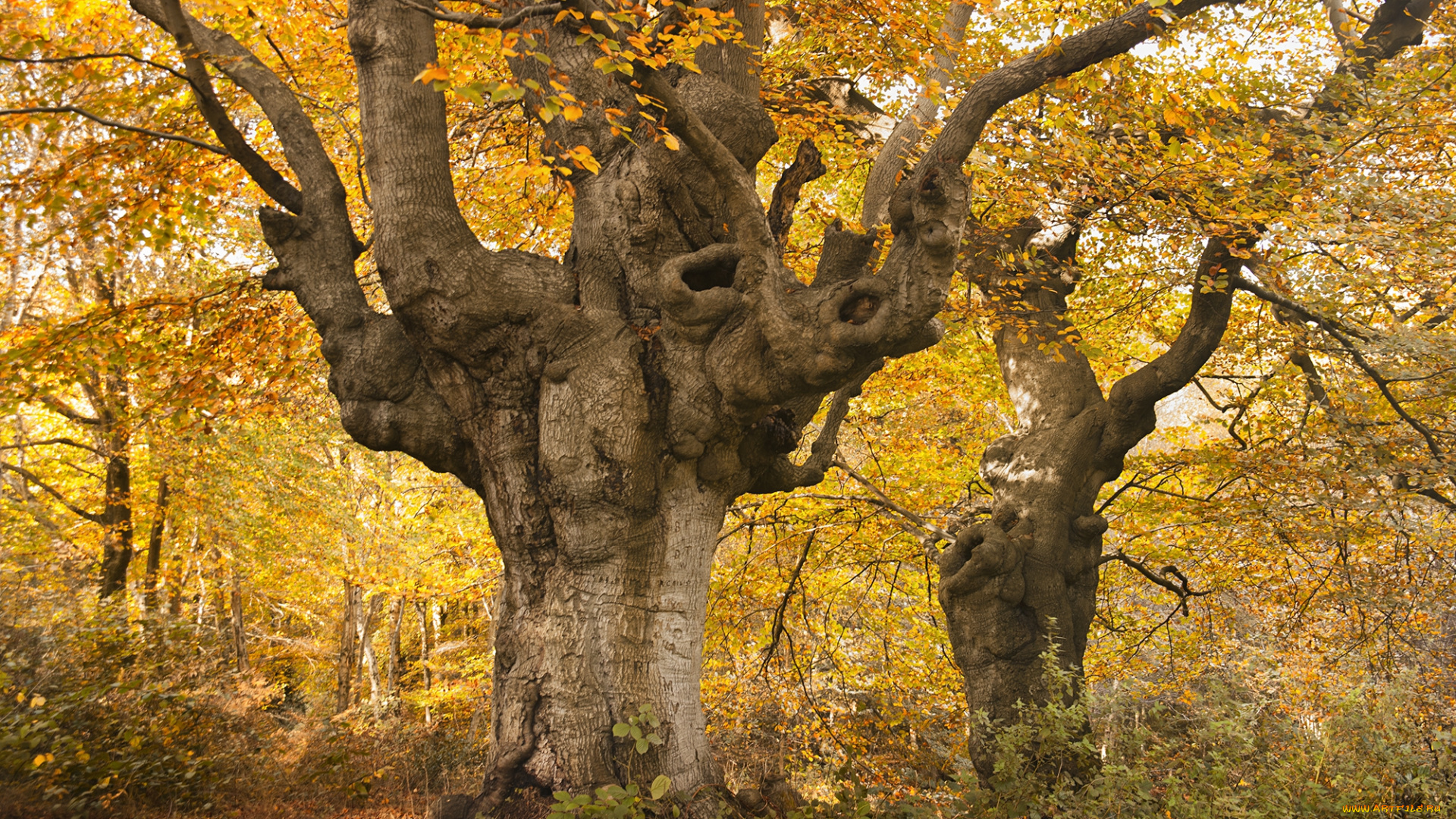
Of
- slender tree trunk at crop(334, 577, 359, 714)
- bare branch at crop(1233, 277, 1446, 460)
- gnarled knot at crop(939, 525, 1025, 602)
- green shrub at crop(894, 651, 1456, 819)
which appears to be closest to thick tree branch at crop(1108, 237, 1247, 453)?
bare branch at crop(1233, 277, 1446, 460)

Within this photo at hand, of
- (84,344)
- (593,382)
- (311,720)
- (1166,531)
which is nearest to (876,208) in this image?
(593,382)

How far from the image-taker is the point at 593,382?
13.7ft

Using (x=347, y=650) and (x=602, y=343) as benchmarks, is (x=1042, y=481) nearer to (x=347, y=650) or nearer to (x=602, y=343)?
(x=602, y=343)

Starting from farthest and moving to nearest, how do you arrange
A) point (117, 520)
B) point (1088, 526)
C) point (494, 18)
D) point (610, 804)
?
point (117, 520), point (1088, 526), point (494, 18), point (610, 804)

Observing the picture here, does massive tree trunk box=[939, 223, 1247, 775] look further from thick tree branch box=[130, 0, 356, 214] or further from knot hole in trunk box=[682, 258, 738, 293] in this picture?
thick tree branch box=[130, 0, 356, 214]

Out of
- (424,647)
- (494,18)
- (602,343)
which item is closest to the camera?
(494,18)

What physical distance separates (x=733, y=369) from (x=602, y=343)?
743 millimetres

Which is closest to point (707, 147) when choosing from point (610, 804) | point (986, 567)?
point (610, 804)

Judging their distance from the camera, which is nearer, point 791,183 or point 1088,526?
point 791,183

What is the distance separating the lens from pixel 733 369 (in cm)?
416

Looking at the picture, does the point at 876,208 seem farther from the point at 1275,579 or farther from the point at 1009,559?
the point at 1275,579

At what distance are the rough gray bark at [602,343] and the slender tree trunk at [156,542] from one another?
386 inches

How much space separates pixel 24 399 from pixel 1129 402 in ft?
28.7

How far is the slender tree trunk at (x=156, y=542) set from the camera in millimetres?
12148
